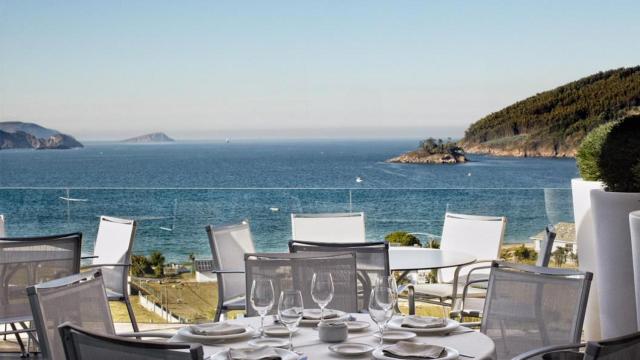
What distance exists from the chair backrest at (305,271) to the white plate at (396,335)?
0.77 metres

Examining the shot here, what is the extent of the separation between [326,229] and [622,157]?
6.32 ft

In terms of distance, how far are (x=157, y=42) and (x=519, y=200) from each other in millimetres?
32557

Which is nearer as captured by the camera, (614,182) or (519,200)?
(614,182)

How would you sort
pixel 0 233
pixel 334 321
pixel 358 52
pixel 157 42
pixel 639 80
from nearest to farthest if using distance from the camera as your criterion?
pixel 334 321 → pixel 0 233 → pixel 639 80 → pixel 358 52 → pixel 157 42

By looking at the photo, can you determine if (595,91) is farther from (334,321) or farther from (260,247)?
(334,321)

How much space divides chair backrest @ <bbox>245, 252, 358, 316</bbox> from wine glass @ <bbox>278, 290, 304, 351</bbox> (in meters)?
0.78

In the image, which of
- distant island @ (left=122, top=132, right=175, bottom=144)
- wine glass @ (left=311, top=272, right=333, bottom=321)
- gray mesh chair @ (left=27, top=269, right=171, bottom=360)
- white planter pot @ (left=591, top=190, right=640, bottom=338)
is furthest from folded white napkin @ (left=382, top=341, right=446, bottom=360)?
distant island @ (left=122, top=132, right=175, bottom=144)

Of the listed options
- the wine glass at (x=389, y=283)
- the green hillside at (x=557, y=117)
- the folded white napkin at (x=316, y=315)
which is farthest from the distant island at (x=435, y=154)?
the wine glass at (x=389, y=283)

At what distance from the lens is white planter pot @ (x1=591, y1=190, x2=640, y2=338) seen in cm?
500

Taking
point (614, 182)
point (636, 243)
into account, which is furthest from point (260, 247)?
point (636, 243)

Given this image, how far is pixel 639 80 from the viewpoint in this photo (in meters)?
28.3

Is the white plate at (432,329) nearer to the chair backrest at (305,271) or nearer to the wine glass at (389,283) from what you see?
the wine glass at (389,283)

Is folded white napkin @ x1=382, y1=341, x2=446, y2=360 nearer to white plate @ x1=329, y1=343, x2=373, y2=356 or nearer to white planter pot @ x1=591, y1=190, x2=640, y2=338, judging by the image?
white plate @ x1=329, y1=343, x2=373, y2=356

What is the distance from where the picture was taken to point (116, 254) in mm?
5277
